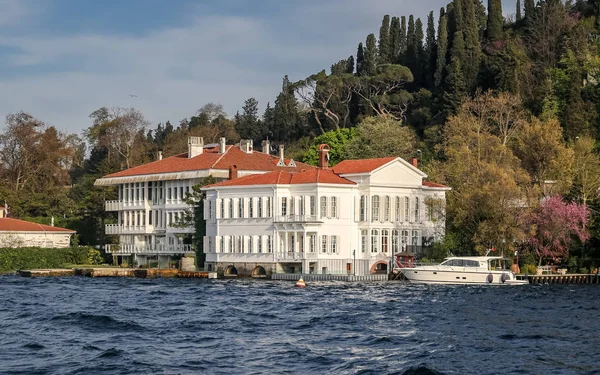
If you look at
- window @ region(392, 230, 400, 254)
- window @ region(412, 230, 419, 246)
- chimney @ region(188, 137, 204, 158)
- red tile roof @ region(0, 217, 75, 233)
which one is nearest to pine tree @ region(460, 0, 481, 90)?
chimney @ region(188, 137, 204, 158)

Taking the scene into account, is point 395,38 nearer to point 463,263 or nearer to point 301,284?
point 463,263

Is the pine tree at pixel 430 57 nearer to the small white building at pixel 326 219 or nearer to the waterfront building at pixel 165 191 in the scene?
the waterfront building at pixel 165 191

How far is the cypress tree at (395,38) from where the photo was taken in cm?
13388

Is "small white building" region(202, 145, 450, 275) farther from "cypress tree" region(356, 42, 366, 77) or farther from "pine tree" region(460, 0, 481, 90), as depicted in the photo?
"cypress tree" region(356, 42, 366, 77)

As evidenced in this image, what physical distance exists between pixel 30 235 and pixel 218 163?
18.0 metres

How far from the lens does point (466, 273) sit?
65812 mm

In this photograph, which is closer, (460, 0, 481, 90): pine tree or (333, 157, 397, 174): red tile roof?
(333, 157, 397, 174): red tile roof

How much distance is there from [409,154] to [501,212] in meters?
31.0

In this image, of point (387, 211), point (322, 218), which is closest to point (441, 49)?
point (387, 211)

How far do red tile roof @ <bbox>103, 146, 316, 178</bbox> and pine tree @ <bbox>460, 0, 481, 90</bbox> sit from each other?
95.8 ft

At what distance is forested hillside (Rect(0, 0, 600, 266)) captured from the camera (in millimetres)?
71250

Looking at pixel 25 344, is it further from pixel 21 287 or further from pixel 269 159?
pixel 269 159

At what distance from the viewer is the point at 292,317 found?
149 feet

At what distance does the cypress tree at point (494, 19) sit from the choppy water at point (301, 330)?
68.9m
